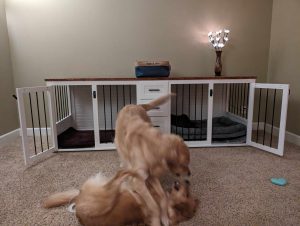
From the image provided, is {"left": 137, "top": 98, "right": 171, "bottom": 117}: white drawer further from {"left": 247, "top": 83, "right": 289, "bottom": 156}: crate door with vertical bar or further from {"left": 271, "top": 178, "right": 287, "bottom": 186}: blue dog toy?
{"left": 271, "top": 178, "right": 287, "bottom": 186}: blue dog toy

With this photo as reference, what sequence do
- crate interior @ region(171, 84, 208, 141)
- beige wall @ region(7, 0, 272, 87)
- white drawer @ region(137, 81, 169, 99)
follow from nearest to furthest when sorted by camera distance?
white drawer @ region(137, 81, 169, 99) → beige wall @ region(7, 0, 272, 87) → crate interior @ region(171, 84, 208, 141)

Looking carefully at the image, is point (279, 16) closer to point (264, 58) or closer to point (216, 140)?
point (264, 58)

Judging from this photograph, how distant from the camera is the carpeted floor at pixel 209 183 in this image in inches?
47.9

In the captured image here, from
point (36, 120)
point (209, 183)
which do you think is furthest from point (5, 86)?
point (209, 183)

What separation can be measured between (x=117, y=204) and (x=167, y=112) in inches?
50.3

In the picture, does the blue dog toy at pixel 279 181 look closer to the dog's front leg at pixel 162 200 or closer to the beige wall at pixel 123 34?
the dog's front leg at pixel 162 200

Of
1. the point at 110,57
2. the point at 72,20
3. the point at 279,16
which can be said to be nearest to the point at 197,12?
the point at 279,16

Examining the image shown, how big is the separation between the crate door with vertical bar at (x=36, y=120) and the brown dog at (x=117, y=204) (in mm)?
993

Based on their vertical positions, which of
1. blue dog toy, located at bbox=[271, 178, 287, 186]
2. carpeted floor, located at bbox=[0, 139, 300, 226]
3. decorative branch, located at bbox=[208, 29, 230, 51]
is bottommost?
carpeted floor, located at bbox=[0, 139, 300, 226]

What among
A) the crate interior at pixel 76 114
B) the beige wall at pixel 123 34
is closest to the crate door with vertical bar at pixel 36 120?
the crate interior at pixel 76 114

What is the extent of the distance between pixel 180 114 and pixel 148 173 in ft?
6.29

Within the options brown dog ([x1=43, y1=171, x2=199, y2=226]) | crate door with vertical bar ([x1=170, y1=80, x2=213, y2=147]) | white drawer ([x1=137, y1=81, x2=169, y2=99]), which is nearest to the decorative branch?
crate door with vertical bar ([x1=170, y1=80, x2=213, y2=147])

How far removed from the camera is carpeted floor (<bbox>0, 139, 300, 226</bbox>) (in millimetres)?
1217

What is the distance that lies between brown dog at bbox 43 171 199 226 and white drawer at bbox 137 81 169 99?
1154mm
